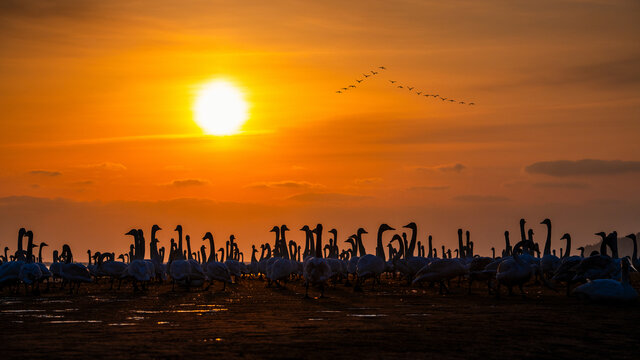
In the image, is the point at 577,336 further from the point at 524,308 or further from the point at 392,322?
the point at 524,308

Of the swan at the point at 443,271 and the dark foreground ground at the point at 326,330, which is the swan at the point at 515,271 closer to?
the dark foreground ground at the point at 326,330

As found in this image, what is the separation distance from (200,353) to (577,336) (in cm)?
845

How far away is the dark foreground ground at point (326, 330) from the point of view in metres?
16.1

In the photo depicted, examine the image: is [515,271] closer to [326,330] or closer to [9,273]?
[326,330]

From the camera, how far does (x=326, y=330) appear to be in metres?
19.7

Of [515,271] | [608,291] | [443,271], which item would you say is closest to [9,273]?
[443,271]

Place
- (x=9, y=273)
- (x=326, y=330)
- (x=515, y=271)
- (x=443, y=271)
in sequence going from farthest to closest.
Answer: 1. (x=9, y=273)
2. (x=443, y=271)
3. (x=515, y=271)
4. (x=326, y=330)

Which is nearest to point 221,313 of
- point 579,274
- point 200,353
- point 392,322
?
point 392,322

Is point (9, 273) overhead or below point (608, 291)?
overhead

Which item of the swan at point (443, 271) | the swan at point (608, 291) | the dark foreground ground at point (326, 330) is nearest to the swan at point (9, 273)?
the dark foreground ground at point (326, 330)

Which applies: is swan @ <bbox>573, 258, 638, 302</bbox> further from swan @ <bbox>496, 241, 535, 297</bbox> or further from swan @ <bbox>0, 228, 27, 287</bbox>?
swan @ <bbox>0, 228, 27, 287</bbox>

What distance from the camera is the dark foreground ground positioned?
16.1m

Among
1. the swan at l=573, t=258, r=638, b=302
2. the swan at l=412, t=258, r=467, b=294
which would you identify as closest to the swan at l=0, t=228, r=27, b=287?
the swan at l=412, t=258, r=467, b=294

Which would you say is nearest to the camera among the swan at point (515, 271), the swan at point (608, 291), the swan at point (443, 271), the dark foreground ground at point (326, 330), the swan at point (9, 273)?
the dark foreground ground at point (326, 330)
